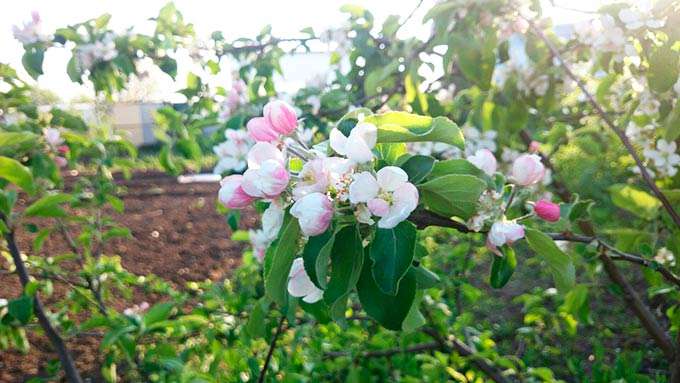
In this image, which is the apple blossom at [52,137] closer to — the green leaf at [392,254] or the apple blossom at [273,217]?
the apple blossom at [273,217]

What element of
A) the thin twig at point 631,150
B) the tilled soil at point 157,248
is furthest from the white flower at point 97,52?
the thin twig at point 631,150

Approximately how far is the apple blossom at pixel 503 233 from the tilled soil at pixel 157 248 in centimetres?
237

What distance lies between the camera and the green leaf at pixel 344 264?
0.73 metres

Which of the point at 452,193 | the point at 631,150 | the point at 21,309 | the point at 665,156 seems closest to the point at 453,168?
the point at 452,193

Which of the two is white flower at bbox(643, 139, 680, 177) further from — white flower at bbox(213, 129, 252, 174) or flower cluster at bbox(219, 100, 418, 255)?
flower cluster at bbox(219, 100, 418, 255)

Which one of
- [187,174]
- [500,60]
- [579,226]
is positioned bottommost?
[187,174]

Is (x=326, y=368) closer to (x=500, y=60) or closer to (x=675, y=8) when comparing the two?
(x=500, y=60)

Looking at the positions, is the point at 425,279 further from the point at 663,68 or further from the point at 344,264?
the point at 663,68

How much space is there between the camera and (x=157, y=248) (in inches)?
185

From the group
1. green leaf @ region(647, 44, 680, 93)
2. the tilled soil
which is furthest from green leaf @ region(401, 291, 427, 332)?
the tilled soil

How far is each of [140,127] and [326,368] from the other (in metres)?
11.5

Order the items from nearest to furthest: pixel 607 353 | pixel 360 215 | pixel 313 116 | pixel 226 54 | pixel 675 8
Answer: pixel 360 215
pixel 675 8
pixel 313 116
pixel 226 54
pixel 607 353

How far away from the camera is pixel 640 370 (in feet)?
8.30

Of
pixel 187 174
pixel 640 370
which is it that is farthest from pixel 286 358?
pixel 187 174
